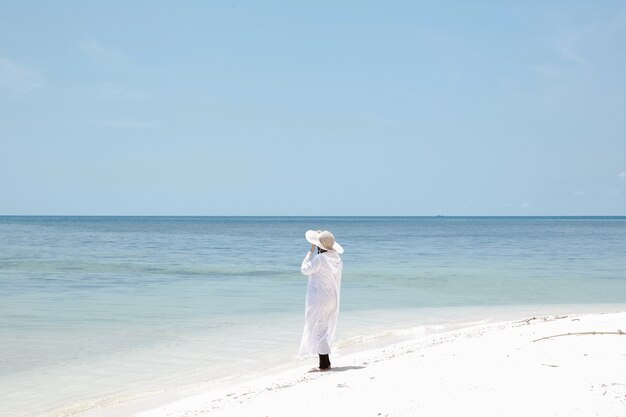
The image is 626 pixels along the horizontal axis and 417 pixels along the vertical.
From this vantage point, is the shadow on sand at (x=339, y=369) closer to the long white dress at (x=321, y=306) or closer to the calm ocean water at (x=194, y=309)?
the long white dress at (x=321, y=306)

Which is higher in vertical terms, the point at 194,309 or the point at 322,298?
the point at 322,298

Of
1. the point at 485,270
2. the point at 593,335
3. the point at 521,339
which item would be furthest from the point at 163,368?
the point at 485,270

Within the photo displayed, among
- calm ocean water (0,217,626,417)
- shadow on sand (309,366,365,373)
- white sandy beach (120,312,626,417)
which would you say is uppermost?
white sandy beach (120,312,626,417)

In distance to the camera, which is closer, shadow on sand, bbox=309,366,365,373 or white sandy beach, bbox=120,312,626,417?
white sandy beach, bbox=120,312,626,417

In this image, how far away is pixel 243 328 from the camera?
467 inches

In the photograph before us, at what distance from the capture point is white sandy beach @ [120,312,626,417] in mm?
5094

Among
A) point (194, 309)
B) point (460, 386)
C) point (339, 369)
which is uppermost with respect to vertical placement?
point (460, 386)

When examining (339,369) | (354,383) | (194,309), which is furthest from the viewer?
(194,309)

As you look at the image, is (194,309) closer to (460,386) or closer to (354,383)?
(354,383)

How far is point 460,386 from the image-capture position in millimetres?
5680

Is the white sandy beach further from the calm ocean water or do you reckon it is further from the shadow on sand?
the calm ocean water

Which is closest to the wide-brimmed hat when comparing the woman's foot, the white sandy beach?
the woman's foot

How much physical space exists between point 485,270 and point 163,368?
18.3 meters

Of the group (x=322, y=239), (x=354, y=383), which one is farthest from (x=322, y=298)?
(x=354, y=383)
